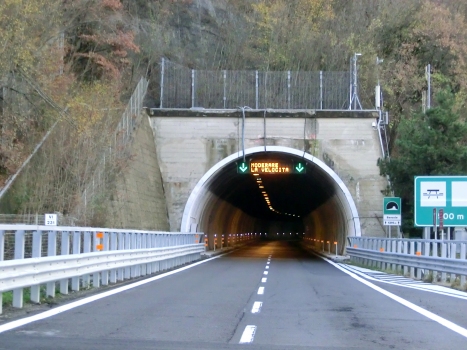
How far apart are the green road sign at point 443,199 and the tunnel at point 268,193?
12035 mm

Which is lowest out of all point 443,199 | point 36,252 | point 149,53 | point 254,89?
point 36,252

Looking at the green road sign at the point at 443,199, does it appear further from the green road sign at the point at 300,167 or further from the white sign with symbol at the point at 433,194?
the green road sign at the point at 300,167

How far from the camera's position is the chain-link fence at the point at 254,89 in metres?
39.5

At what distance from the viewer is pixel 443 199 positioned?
2483 centimetres

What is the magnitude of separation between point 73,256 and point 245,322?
166 inches

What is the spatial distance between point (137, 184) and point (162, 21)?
14187mm

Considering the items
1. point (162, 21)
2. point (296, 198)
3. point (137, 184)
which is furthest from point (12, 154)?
point (296, 198)

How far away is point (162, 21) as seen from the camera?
43938 millimetres

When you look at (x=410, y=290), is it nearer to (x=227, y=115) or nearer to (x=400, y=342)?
(x=400, y=342)

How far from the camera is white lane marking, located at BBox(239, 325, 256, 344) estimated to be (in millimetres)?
9250

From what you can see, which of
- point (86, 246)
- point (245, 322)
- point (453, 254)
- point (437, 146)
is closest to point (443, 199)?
point (453, 254)

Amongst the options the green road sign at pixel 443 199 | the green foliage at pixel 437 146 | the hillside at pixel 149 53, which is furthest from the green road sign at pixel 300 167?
the green road sign at pixel 443 199

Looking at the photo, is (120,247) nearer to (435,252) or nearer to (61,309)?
(61,309)

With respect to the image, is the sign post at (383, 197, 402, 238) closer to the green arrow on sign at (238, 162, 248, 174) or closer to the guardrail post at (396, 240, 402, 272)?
the guardrail post at (396, 240, 402, 272)
